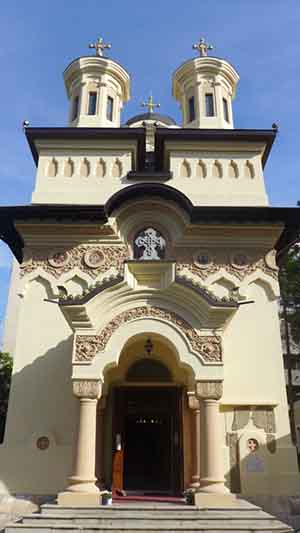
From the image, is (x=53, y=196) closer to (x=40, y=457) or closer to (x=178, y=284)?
(x=178, y=284)

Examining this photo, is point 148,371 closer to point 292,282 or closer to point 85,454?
point 85,454

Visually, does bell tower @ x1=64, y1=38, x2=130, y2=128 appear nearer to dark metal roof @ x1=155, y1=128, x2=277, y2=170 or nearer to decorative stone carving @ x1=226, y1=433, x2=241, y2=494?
dark metal roof @ x1=155, y1=128, x2=277, y2=170

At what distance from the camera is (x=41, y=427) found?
10.3m

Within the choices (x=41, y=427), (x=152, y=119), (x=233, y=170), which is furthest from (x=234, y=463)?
(x=152, y=119)

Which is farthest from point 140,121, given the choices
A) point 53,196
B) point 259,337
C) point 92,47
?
point 259,337

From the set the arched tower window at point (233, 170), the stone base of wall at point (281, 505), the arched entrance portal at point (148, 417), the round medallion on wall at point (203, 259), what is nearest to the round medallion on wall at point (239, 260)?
the round medallion on wall at point (203, 259)

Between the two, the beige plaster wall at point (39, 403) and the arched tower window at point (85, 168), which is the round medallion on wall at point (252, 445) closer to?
the beige plaster wall at point (39, 403)

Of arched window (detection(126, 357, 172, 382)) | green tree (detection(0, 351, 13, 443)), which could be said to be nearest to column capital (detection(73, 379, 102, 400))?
arched window (detection(126, 357, 172, 382))

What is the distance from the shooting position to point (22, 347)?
10.9 meters

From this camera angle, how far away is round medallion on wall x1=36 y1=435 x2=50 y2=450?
33.2ft

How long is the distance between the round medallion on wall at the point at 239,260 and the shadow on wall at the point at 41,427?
15.3 ft

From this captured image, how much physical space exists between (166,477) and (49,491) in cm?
266

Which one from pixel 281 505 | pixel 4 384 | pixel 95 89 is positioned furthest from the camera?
pixel 4 384

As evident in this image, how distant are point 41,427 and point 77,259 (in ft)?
13.6
